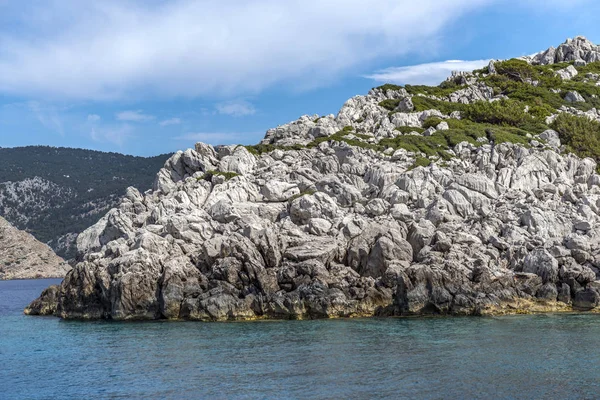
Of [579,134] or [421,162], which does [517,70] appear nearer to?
[579,134]

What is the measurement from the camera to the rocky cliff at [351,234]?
164 feet

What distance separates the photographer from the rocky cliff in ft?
164

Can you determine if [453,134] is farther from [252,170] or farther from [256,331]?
[256,331]

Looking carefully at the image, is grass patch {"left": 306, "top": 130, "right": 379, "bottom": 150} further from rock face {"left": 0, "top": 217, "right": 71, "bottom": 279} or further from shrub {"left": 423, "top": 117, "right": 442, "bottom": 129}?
rock face {"left": 0, "top": 217, "right": 71, "bottom": 279}

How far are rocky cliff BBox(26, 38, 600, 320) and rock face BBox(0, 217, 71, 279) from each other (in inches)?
4647

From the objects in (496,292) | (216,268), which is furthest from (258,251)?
(496,292)

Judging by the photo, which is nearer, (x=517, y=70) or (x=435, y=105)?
(x=435, y=105)

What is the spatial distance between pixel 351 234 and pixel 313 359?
20.9 metres

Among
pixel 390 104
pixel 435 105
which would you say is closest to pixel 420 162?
pixel 390 104

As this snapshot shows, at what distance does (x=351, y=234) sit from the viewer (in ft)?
180

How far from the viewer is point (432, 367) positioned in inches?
1293

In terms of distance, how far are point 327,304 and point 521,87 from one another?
245ft

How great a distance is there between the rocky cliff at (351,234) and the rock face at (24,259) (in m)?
118

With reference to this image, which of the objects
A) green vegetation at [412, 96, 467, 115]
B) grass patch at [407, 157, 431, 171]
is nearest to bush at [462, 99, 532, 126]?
green vegetation at [412, 96, 467, 115]
